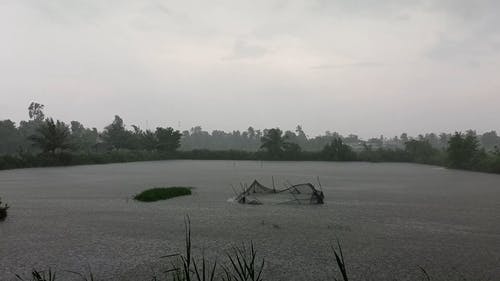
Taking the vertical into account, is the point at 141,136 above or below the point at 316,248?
above

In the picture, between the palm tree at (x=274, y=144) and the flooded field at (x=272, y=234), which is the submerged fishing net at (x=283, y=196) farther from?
the palm tree at (x=274, y=144)

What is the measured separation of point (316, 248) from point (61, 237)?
7.18 m

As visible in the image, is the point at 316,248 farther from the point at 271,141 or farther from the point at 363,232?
the point at 271,141

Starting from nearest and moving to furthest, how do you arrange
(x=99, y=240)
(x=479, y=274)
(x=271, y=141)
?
(x=479, y=274) < (x=99, y=240) < (x=271, y=141)

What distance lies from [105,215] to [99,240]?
14.9ft

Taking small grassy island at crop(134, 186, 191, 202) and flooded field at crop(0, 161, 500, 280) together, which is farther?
small grassy island at crop(134, 186, 191, 202)

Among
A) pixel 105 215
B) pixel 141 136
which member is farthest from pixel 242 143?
pixel 105 215

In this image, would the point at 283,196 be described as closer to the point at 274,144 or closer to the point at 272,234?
the point at 272,234

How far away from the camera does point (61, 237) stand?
13.0 metres

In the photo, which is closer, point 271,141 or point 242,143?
point 271,141

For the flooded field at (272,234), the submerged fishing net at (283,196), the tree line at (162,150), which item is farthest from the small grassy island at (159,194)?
the tree line at (162,150)

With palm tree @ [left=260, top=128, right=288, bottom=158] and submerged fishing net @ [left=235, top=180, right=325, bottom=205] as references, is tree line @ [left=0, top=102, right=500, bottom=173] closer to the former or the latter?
palm tree @ [left=260, top=128, right=288, bottom=158]

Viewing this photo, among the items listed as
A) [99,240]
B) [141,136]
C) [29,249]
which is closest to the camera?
[29,249]

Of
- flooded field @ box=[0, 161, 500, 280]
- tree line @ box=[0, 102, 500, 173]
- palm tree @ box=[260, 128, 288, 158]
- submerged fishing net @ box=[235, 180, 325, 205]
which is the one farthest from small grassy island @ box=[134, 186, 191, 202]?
palm tree @ box=[260, 128, 288, 158]
